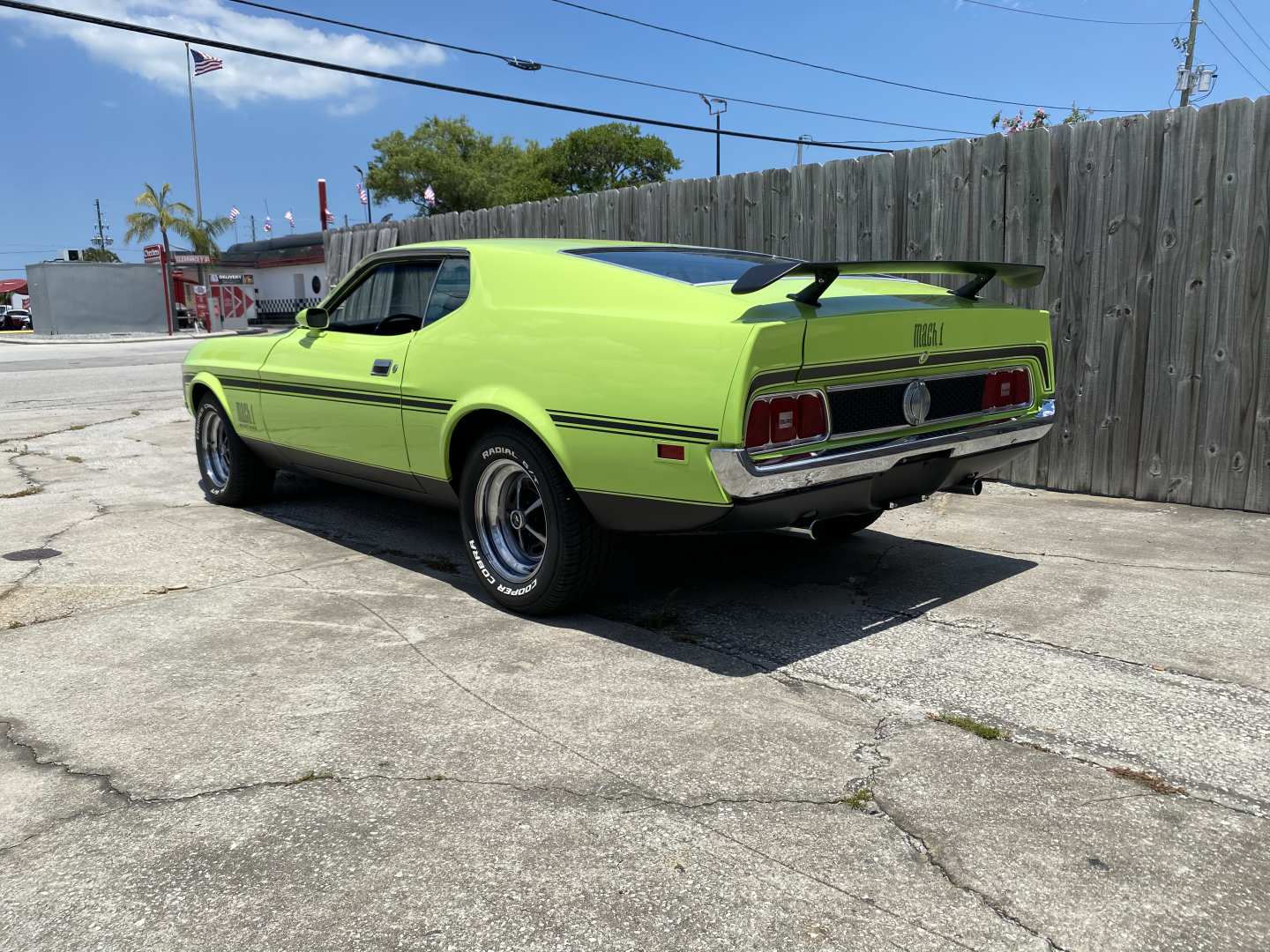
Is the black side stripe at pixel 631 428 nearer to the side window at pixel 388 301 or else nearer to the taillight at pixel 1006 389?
the side window at pixel 388 301

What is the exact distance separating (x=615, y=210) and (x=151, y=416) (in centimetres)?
578

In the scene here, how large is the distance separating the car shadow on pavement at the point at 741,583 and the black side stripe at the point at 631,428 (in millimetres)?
849

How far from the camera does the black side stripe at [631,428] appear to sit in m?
3.42

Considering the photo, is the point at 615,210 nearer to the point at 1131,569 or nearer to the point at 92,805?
the point at 1131,569

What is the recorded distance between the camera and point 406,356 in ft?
15.4

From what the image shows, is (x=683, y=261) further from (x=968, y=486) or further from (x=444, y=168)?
(x=444, y=168)

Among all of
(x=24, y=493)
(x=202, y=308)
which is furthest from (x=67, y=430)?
(x=202, y=308)

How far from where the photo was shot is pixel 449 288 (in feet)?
15.3

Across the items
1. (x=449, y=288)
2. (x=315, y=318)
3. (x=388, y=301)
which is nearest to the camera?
(x=449, y=288)

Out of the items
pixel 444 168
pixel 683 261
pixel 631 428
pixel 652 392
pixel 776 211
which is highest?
pixel 444 168

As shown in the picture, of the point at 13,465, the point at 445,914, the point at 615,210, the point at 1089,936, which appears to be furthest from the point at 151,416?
the point at 1089,936

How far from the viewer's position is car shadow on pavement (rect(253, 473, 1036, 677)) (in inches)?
156

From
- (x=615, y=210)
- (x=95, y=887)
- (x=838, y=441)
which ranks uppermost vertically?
(x=615, y=210)

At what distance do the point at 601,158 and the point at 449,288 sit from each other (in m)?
62.8
